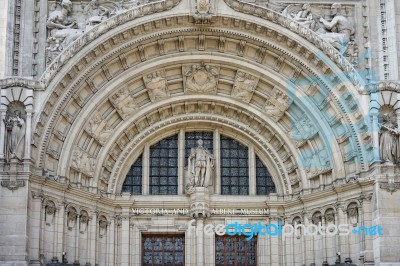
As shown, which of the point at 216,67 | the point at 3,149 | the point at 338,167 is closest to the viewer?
the point at 3,149

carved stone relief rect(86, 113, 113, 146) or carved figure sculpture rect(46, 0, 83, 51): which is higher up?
carved figure sculpture rect(46, 0, 83, 51)

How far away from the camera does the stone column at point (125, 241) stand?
29328mm

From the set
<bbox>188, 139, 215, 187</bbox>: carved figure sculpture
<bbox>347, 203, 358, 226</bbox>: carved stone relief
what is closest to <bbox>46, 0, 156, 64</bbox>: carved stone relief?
<bbox>188, 139, 215, 187</bbox>: carved figure sculpture

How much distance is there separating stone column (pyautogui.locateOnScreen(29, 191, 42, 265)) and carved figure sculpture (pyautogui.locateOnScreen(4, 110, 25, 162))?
1.39 metres

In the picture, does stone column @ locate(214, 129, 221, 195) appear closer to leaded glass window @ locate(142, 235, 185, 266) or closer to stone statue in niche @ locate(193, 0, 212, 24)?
leaded glass window @ locate(142, 235, 185, 266)

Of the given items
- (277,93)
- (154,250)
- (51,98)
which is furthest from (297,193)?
(51,98)

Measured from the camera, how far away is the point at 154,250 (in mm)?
29969

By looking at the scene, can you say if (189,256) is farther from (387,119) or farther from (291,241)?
(387,119)

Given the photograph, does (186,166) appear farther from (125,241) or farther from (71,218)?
(71,218)

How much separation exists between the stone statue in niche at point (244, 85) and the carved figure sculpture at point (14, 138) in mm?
8045

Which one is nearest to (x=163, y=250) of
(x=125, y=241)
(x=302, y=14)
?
(x=125, y=241)

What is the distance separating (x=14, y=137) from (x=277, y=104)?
9533 mm

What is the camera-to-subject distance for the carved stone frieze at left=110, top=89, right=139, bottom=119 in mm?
29344

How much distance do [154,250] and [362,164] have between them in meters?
8.20
